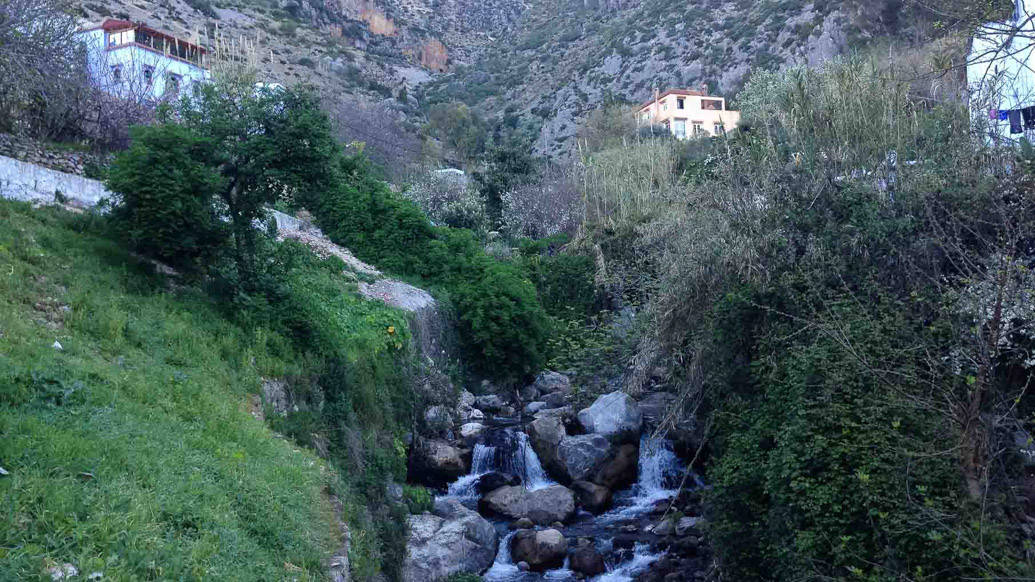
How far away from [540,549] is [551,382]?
31.9ft

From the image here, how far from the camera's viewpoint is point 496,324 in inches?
879

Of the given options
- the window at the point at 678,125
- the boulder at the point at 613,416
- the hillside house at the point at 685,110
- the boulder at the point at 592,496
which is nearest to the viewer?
the boulder at the point at 592,496

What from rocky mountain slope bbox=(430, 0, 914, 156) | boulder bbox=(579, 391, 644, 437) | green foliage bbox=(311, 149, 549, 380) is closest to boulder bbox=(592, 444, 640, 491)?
boulder bbox=(579, 391, 644, 437)

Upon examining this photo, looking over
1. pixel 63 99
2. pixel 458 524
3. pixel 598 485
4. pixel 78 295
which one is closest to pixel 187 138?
pixel 78 295

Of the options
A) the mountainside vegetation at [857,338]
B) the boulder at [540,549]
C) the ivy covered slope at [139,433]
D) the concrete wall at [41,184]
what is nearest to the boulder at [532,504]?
the boulder at [540,549]

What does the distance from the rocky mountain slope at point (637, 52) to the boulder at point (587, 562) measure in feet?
128

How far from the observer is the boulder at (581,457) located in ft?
52.9

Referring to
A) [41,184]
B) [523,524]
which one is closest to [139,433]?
[523,524]

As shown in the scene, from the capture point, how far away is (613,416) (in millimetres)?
17109

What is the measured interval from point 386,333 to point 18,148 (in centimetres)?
857

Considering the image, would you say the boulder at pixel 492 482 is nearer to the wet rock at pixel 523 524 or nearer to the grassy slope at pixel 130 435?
the wet rock at pixel 523 524

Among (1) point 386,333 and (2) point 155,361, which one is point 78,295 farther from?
(1) point 386,333

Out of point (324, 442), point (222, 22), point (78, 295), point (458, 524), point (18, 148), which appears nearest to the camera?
point (78, 295)

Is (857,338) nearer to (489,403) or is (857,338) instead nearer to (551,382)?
(489,403)
